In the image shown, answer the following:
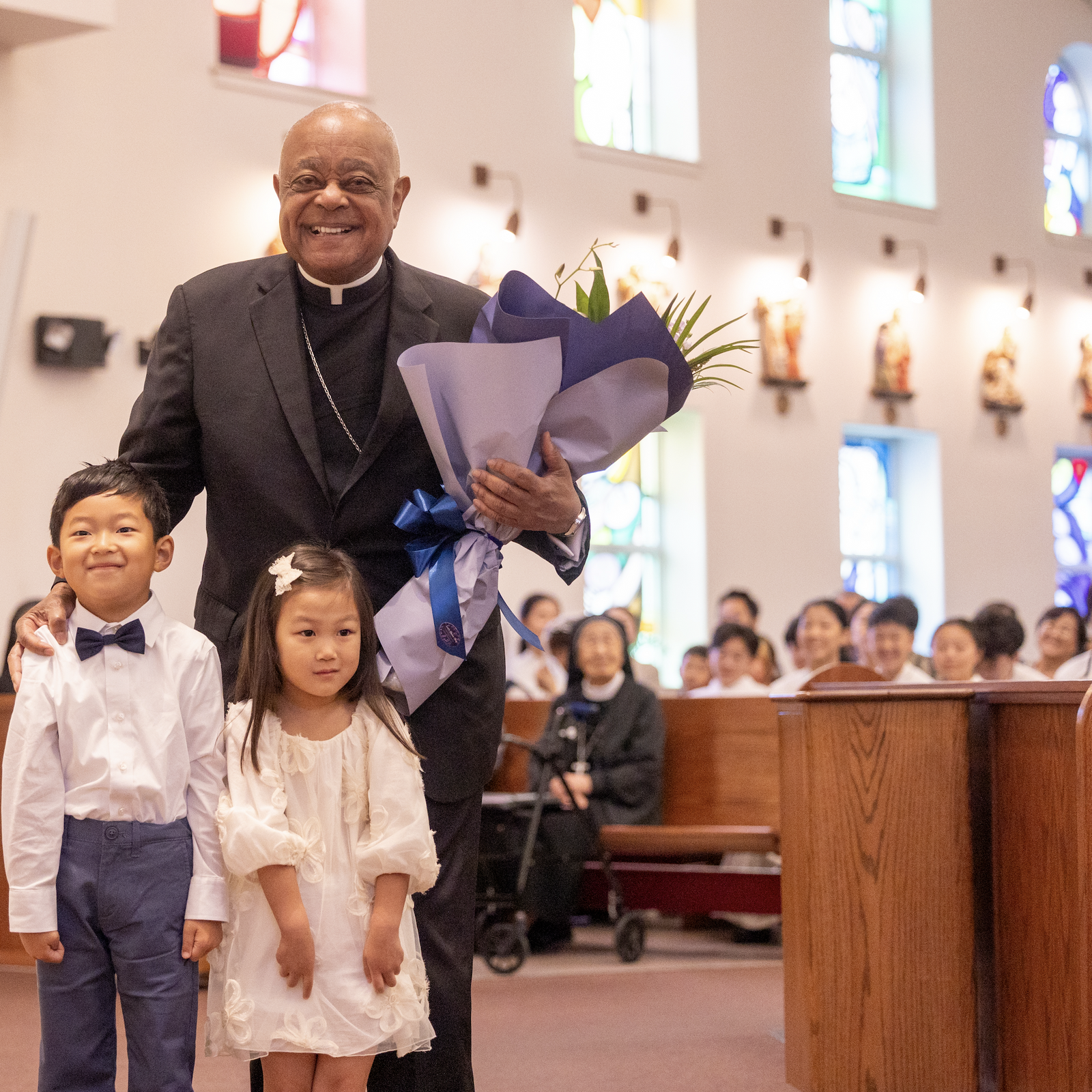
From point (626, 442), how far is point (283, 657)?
647 mm

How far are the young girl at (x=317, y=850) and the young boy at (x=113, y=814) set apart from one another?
0.06 meters

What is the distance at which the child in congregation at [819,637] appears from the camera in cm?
820

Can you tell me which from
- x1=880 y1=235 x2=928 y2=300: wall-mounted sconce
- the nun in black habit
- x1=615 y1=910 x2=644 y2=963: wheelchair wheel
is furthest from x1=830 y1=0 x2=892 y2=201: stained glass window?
x1=615 y1=910 x2=644 y2=963: wheelchair wheel

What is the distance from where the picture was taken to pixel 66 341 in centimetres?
952

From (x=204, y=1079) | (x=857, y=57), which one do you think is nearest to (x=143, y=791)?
(x=204, y=1079)

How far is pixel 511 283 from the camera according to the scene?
253cm

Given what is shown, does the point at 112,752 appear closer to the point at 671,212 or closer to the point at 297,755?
the point at 297,755

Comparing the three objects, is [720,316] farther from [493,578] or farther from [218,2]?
[493,578]

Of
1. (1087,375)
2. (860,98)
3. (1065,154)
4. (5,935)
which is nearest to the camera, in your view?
(5,935)

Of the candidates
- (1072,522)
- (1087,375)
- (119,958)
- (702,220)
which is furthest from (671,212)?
(119,958)

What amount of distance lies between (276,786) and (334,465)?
55 cm

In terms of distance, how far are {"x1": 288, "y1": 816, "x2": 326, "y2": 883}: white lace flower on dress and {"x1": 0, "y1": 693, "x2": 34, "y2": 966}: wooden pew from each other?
4351mm

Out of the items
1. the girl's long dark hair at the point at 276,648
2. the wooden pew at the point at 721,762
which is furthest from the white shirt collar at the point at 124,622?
the wooden pew at the point at 721,762

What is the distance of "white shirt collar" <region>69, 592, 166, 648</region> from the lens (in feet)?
8.36
